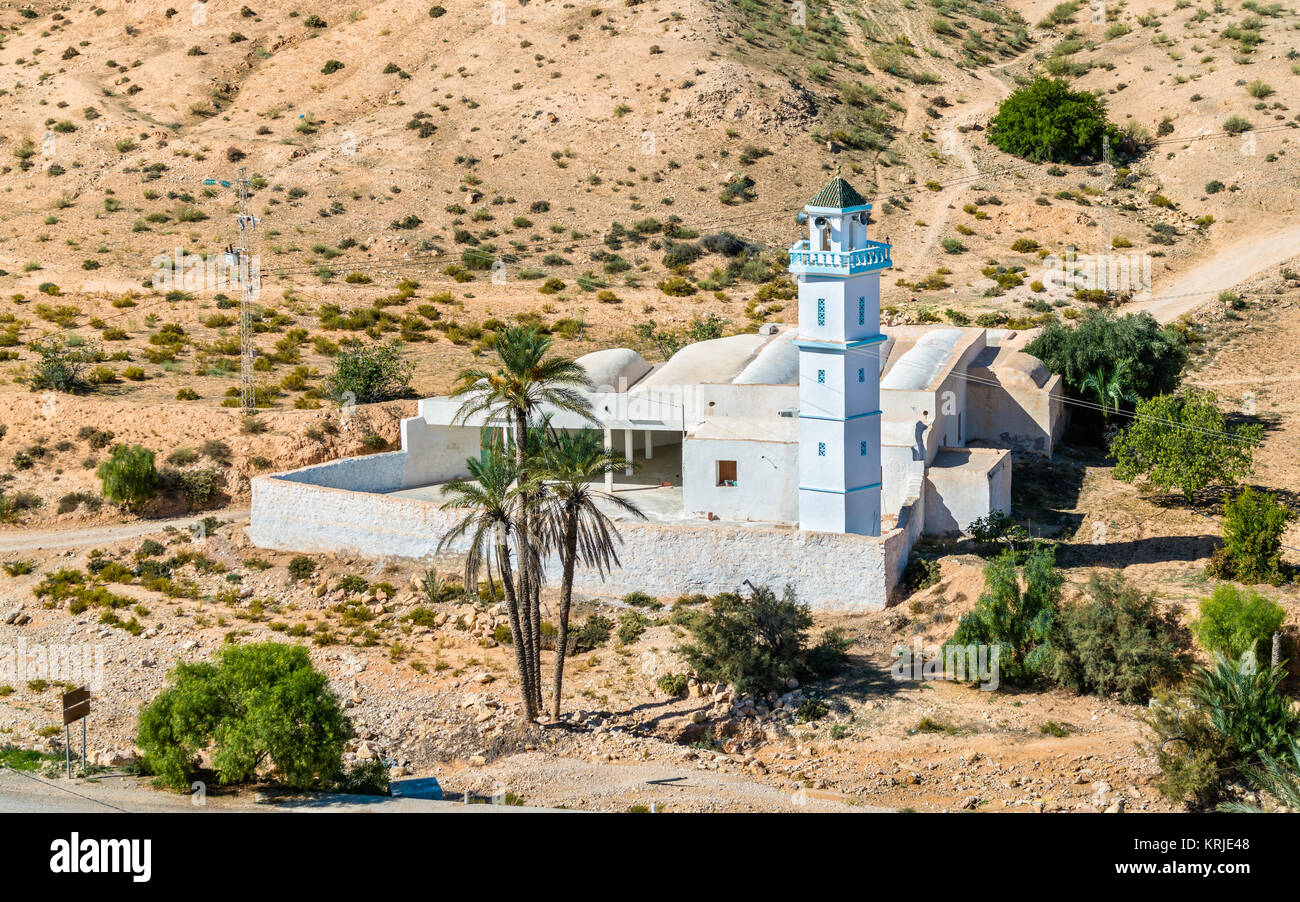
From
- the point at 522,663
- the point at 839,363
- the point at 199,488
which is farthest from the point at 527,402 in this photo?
the point at 199,488

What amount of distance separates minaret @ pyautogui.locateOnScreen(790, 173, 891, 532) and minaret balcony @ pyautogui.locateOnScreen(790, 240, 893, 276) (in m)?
0.02

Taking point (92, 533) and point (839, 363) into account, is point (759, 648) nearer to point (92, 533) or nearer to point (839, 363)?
point (839, 363)

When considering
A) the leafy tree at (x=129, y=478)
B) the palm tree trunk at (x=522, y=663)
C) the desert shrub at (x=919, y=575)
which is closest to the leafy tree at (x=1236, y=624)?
the desert shrub at (x=919, y=575)

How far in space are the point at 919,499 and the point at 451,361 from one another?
70.2 feet

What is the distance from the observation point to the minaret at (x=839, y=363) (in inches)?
1389

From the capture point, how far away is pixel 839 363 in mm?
35500

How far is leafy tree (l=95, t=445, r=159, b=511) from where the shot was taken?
4422cm

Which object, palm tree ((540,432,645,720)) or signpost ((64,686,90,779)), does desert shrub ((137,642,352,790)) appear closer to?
signpost ((64,686,90,779))

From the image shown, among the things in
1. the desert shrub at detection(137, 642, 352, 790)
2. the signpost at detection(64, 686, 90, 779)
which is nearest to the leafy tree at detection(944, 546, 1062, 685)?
the desert shrub at detection(137, 642, 352, 790)

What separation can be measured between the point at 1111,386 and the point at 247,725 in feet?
103

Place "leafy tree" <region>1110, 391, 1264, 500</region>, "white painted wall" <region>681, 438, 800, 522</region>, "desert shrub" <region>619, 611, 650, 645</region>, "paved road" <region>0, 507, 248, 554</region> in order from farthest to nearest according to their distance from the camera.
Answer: "paved road" <region>0, 507, 248, 554</region>, "leafy tree" <region>1110, 391, 1264, 500</region>, "white painted wall" <region>681, 438, 800, 522</region>, "desert shrub" <region>619, 611, 650, 645</region>

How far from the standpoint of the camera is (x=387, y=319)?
192ft

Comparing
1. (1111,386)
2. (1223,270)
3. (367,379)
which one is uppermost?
(1223,270)

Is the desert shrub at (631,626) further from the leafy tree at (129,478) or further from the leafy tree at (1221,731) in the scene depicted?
the leafy tree at (129,478)
